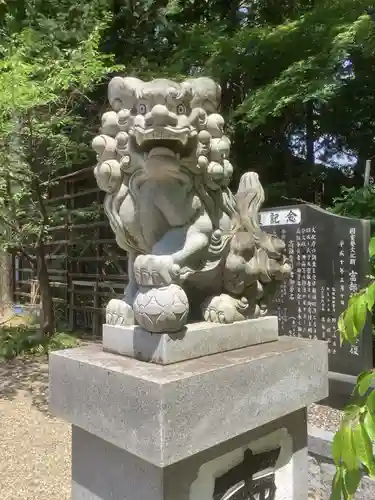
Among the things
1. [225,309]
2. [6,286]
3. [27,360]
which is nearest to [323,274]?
[225,309]

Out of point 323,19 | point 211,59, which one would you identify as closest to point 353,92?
point 323,19

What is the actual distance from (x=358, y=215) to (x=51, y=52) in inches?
165

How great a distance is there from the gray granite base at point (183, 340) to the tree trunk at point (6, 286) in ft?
27.8

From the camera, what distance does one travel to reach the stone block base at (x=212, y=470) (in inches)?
62.9

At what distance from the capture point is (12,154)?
5793 millimetres

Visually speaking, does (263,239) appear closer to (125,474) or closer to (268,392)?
(268,392)

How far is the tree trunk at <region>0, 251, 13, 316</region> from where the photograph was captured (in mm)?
9766

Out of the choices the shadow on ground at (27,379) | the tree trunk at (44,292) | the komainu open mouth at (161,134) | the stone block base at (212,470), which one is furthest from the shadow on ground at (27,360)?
the komainu open mouth at (161,134)

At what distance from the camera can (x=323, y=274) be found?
4.39m

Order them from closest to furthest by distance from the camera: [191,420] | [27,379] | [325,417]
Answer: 1. [191,420]
2. [325,417]
3. [27,379]

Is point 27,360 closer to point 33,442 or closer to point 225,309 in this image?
point 33,442

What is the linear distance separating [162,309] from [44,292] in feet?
19.0

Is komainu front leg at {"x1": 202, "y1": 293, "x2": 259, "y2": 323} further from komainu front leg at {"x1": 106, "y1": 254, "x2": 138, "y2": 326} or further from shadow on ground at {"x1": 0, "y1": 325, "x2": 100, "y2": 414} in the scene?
shadow on ground at {"x1": 0, "y1": 325, "x2": 100, "y2": 414}

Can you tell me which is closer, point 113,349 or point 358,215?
point 113,349
